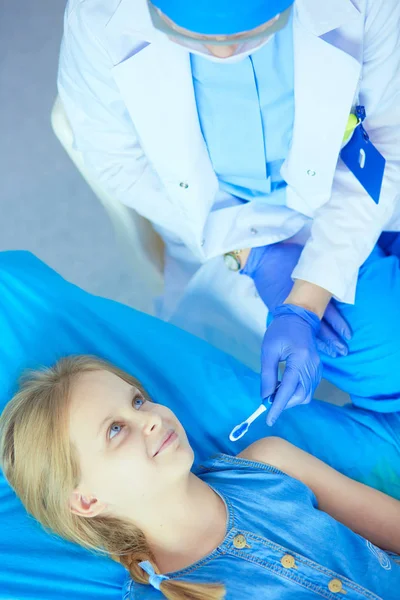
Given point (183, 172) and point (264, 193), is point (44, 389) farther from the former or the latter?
point (264, 193)

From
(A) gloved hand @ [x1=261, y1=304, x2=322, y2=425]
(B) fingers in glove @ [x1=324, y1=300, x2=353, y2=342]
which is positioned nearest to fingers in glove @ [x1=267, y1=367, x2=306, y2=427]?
(A) gloved hand @ [x1=261, y1=304, x2=322, y2=425]

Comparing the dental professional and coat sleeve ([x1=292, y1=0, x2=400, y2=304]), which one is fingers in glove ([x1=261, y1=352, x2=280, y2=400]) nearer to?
the dental professional

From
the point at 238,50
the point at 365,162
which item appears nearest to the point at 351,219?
the point at 365,162

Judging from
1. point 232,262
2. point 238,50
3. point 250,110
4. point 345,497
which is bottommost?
point 345,497

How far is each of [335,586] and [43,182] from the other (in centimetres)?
186

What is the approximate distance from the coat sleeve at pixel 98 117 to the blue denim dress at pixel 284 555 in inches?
27.4

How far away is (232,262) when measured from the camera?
69.0 inches

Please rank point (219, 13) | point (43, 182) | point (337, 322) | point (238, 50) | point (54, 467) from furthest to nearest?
point (43, 182) → point (337, 322) → point (54, 467) → point (238, 50) → point (219, 13)

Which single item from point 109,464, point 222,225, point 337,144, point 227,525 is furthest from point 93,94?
point 227,525

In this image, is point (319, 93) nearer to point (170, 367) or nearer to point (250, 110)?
point (250, 110)

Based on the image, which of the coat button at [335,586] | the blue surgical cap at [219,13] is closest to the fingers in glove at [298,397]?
the coat button at [335,586]

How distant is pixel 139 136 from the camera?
1528mm

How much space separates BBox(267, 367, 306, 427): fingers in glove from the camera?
56.7 inches

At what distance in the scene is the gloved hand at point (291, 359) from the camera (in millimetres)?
1459
